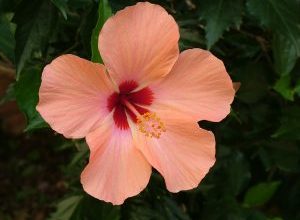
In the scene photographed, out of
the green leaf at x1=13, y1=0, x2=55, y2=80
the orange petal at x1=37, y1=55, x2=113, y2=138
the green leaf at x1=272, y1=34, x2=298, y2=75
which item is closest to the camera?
the orange petal at x1=37, y1=55, x2=113, y2=138

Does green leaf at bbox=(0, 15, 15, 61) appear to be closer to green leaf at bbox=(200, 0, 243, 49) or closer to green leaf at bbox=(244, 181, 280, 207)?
green leaf at bbox=(200, 0, 243, 49)

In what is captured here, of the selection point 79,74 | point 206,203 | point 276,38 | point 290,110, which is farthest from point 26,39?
point 206,203

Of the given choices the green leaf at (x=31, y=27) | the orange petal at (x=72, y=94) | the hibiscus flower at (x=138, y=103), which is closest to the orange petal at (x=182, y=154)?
the hibiscus flower at (x=138, y=103)

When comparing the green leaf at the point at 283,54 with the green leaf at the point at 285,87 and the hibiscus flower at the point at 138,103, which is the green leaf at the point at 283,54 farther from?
the hibiscus flower at the point at 138,103

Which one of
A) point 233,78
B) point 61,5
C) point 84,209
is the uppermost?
point 61,5

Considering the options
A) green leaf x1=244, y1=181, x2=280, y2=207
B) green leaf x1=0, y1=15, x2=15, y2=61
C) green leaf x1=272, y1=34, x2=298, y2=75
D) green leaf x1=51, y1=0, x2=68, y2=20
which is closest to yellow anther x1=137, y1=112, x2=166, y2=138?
green leaf x1=51, y1=0, x2=68, y2=20

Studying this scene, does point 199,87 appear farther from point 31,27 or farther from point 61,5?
point 31,27

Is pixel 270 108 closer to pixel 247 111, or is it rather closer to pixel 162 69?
pixel 247 111

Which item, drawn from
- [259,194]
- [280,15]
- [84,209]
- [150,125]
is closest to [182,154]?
[150,125]
